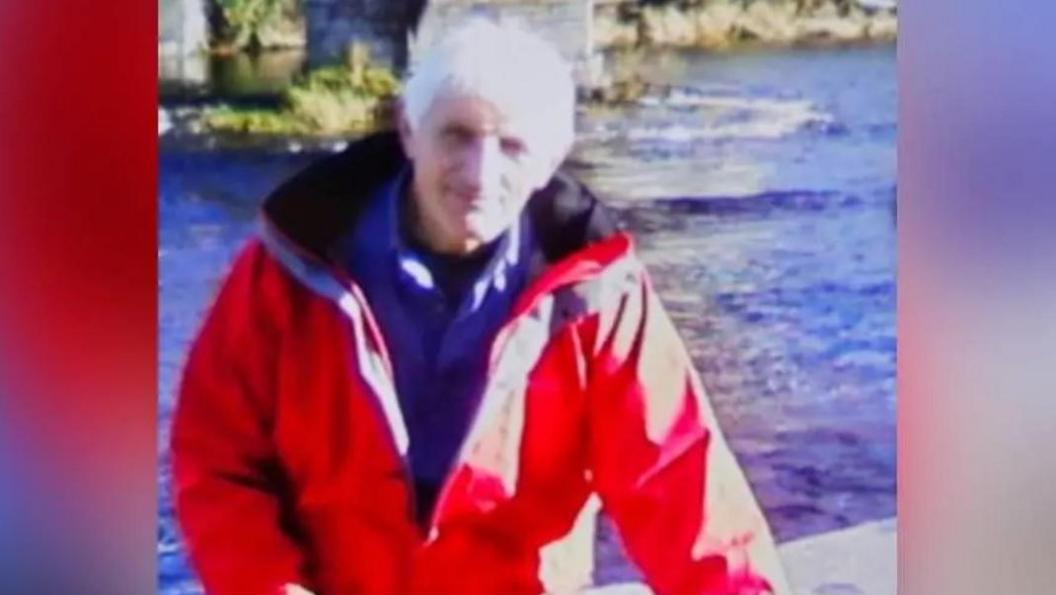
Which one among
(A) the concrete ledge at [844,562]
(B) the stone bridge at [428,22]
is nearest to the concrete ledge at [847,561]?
(A) the concrete ledge at [844,562]

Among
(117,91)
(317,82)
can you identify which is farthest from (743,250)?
(117,91)

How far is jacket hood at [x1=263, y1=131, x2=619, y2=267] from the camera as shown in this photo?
1101 millimetres

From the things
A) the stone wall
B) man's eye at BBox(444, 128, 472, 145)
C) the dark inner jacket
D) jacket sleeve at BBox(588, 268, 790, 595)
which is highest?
the stone wall

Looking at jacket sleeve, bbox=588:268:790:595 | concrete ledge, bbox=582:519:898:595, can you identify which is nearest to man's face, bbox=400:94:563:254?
jacket sleeve, bbox=588:268:790:595

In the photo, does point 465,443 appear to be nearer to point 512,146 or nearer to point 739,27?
point 512,146

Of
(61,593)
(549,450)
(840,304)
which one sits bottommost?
(61,593)

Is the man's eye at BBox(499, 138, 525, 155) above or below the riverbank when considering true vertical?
below

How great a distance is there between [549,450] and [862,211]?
0.92ft

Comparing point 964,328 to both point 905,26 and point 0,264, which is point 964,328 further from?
point 0,264

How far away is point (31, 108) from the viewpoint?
3.67 feet

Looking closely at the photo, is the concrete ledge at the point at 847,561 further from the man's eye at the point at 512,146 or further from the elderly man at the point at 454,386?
the man's eye at the point at 512,146

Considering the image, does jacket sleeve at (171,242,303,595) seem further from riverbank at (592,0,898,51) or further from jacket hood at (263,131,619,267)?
riverbank at (592,0,898,51)

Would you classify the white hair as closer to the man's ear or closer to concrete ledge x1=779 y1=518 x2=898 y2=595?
the man's ear

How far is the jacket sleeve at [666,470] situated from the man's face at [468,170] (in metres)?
0.10
